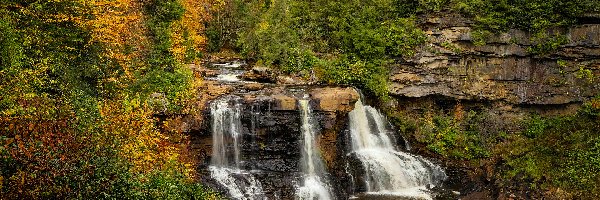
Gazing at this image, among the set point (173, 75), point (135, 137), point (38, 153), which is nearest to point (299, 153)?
point (173, 75)

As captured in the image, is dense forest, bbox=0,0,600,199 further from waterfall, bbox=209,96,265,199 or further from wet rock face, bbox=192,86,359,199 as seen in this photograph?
wet rock face, bbox=192,86,359,199

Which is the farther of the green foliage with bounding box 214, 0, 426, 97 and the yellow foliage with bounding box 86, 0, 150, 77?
the green foliage with bounding box 214, 0, 426, 97

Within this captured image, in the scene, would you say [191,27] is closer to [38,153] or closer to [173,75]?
[173,75]

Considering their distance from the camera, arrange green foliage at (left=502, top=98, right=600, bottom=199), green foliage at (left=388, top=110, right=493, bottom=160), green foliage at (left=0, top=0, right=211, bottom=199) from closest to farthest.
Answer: green foliage at (left=0, top=0, right=211, bottom=199) → green foliage at (left=502, top=98, right=600, bottom=199) → green foliage at (left=388, top=110, right=493, bottom=160)

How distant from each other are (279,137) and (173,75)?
553 centimetres

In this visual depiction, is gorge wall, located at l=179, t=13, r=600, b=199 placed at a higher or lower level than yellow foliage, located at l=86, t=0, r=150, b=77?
lower

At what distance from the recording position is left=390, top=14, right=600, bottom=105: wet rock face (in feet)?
68.9

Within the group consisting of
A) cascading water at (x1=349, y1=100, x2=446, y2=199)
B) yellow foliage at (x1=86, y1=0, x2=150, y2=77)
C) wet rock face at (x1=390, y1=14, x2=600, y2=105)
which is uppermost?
yellow foliage at (x1=86, y1=0, x2=150, y2=77)

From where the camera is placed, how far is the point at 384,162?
19.2 meters

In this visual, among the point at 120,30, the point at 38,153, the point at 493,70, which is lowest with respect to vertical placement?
the point at 38,153

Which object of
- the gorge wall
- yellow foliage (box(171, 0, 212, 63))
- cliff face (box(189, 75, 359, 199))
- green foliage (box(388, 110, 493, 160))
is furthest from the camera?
yellow foliage (box(171, 0, 212, 63))

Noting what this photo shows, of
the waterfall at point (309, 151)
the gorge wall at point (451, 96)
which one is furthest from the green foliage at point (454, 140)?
the waterfall at point (309, 151)

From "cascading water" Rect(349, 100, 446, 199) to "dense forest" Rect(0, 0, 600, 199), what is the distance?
1414 mm

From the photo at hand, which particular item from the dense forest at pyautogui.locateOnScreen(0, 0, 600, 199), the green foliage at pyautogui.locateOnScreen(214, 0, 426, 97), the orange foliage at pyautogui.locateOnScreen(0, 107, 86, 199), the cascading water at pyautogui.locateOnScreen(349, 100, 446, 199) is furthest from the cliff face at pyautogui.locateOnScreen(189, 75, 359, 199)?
the orange foliage at pyautogui.locateOnScreen(0, 107, 86, 199)
